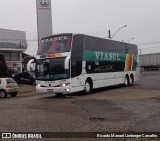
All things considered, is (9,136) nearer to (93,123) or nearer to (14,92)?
(93,123)

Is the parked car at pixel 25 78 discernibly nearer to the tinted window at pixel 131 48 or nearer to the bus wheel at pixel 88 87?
the tinted window at pixel 131 48

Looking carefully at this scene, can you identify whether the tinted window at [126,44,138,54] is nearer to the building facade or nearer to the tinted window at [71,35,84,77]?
the tinted window at [71,35,84,77]

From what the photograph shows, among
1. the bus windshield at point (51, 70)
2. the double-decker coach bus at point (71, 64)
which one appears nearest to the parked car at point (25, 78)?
the double-decker coach bus at point (71, 64)

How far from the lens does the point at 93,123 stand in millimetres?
12977

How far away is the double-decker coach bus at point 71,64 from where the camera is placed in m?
24.1

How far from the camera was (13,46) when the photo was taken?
2452 inches

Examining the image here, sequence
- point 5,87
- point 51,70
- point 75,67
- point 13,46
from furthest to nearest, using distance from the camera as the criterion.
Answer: point 13,46, point 5,87, point 75,67, point 51,70

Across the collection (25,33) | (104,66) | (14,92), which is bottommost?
(14,92)

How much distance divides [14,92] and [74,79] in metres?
7.72

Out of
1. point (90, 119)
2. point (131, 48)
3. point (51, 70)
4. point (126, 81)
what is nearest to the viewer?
point (90, 119)

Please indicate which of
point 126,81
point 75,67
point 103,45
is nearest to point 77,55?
point 75,67

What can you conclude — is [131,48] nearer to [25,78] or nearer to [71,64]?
[71,64]

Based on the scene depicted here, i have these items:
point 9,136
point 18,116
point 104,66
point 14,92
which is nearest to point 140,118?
point 18,116

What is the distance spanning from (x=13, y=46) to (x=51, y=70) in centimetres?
3898
